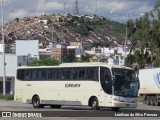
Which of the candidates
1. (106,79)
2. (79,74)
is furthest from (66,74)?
(106,79)

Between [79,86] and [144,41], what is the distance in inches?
1317

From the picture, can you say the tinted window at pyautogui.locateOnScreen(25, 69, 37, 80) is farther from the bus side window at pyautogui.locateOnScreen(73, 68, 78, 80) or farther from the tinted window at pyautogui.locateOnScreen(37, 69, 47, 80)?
the bus side window at pyautogui.locateOnScreen(73, 68, 78, 80)

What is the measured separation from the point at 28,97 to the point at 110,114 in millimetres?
24591

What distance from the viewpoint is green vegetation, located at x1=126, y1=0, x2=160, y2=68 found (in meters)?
60.0

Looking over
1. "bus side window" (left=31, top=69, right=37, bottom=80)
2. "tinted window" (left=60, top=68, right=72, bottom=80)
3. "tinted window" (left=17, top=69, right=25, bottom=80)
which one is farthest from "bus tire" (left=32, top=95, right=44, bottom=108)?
"tinted window" (left=60, top=68, right=72, bottom=80)

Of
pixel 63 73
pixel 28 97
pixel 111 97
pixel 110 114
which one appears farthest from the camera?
pixel 28 97

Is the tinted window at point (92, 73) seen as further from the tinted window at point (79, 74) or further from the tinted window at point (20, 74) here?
the tinted window at point (20, 74)

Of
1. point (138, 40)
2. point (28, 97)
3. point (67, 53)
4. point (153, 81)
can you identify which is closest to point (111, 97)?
point (28, 97)

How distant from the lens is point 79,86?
34.7m

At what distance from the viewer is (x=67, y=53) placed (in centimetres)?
16350

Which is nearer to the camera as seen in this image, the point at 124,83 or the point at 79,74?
the point at 124,83

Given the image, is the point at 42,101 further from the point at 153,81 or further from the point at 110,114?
the point at 110,114

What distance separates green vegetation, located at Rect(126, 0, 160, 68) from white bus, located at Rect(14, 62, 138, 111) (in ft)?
71.4

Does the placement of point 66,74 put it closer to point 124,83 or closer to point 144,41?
point 124,83
